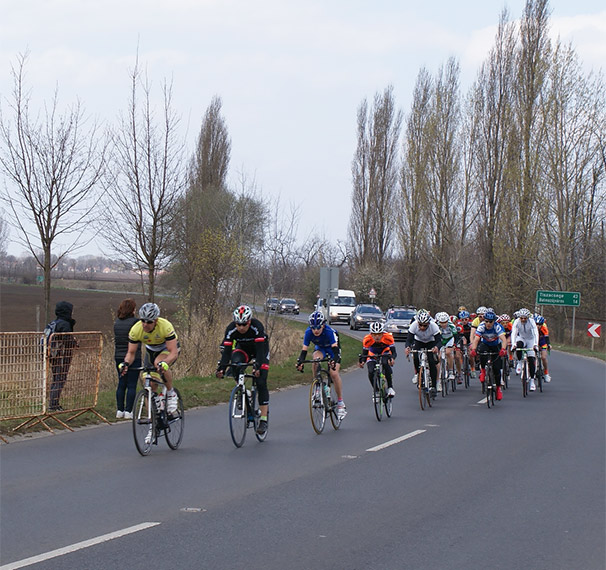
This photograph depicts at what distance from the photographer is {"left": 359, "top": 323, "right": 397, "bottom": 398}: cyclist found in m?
13.5

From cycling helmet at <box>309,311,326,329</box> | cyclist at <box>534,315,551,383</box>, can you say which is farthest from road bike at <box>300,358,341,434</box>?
cyclist at <box>534,315,551,383</box>

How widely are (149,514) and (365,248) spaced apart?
58194 mm

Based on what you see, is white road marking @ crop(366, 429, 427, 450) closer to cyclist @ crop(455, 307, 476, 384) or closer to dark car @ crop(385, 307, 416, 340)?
cyclist @ crop(455, 307, 476, 384)

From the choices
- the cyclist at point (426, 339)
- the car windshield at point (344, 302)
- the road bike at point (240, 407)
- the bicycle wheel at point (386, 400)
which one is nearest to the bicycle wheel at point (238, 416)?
the road bike at point (240, 407)

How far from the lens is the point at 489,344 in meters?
16.5

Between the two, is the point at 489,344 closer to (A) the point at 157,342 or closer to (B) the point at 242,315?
(B) the point at 242,315

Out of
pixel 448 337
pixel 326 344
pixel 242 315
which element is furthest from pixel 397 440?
pixel 448 337

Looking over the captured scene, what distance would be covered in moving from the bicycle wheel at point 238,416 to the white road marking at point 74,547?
3.77 m

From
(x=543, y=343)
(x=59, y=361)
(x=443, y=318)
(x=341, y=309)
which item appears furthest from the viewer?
(x=341, y=309)

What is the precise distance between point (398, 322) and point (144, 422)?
1188 inches

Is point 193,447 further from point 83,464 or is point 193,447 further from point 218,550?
point 218,550

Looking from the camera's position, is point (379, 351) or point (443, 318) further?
point (443, 318)

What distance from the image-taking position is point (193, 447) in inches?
410

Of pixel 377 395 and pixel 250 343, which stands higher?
pixel 250 343
